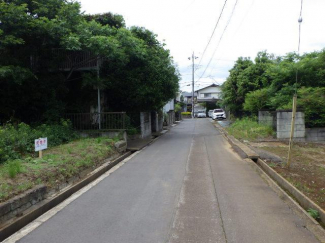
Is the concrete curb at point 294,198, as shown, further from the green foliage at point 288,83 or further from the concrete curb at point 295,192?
the green foliage at point 288,83

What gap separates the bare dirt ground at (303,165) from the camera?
5801 mm

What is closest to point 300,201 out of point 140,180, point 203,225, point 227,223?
point 227,223

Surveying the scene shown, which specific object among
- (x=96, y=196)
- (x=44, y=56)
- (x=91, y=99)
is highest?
(x=44, y=56)

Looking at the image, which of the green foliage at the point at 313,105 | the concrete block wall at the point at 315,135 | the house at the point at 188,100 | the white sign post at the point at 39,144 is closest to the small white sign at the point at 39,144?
the white sign post at the point at 39,144

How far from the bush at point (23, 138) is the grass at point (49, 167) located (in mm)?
374

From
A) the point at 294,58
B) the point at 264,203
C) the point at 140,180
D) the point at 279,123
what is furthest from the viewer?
the point at 294,58

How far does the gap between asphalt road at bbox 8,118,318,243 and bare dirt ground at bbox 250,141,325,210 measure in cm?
72

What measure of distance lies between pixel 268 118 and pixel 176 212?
11975 mm

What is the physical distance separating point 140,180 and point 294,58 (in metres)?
14.2

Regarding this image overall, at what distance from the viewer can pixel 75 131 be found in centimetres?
1208

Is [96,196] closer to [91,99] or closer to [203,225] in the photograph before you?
[203,225]

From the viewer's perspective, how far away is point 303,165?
26.7ft

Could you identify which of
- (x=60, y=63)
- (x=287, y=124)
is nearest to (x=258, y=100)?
(x=287, y=124)

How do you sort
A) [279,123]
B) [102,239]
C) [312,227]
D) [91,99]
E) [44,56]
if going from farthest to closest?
[91,99] → [279,123] → [44,56] → [312,227] → [102,239]
